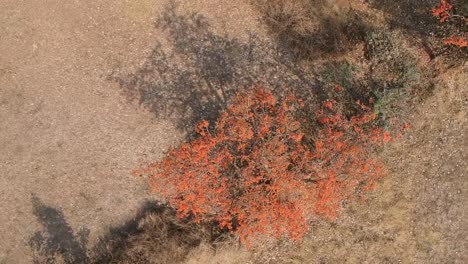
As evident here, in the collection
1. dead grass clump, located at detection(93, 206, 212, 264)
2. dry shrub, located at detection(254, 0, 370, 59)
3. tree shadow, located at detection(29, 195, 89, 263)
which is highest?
dry shrub, located at detection(254, 0, 370, 59)

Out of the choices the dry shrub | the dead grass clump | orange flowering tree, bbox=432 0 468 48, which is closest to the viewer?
orange flowering tree, bbox=432 0 468 48

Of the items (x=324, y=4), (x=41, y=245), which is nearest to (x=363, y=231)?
(x=324, y=4)

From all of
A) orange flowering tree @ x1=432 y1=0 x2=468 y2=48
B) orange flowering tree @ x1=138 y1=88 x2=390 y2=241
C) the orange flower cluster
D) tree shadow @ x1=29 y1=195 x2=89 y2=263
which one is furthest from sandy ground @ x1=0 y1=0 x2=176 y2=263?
the orange flower cluster

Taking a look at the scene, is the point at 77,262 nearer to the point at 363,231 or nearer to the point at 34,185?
the point at 34,185

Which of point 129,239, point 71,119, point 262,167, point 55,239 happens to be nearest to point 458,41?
point 262,167

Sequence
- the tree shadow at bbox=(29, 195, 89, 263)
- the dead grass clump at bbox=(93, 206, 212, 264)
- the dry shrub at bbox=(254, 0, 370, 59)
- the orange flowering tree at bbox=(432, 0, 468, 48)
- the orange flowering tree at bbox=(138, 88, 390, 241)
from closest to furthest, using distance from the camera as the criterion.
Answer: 1. the orange flowering tree at bbox=(138, 88, 390, 241)
2. the orange flowering tree at bbox=(432, 0, 468, 48)
3. the dead grass clump at bbox=(93, 206, 212, 264)
4. the tree shadow at bbox=(29, 195, 89, 263)
5. the dry shrub at bbox=(254, 0, 370, 59)

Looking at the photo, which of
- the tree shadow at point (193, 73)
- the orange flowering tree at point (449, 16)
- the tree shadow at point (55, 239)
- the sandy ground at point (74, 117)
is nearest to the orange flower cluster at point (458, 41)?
the orange flowering tree at point (449, 16)

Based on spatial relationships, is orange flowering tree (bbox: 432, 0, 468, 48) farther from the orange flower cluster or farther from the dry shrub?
the dry shrub
